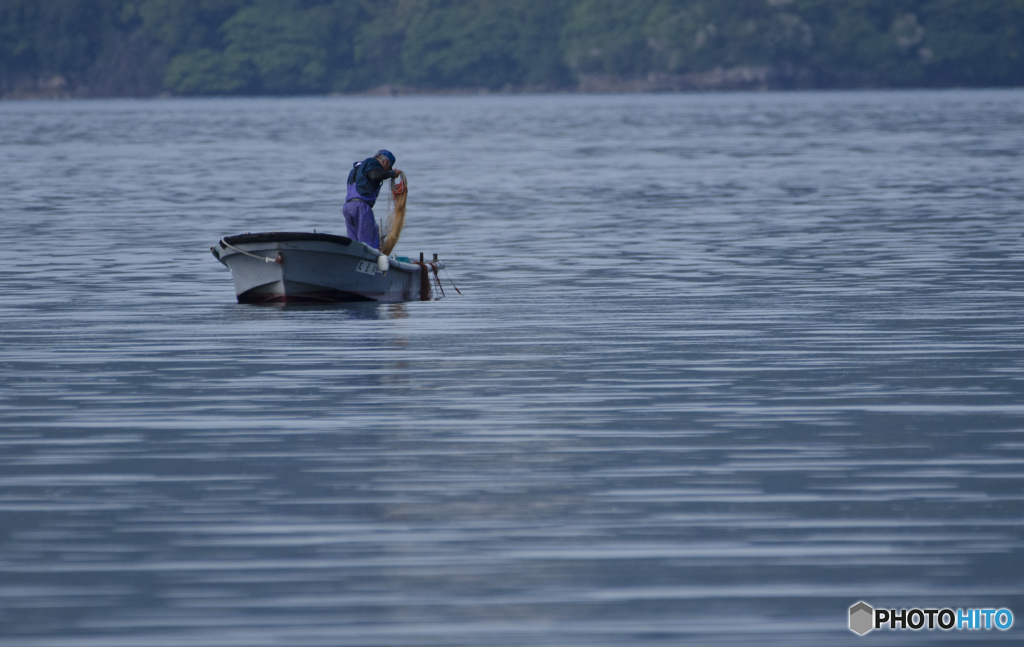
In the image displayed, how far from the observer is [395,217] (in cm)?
2280

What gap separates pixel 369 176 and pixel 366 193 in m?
0.28

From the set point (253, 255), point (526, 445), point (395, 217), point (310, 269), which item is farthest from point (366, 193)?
point (526, 445)

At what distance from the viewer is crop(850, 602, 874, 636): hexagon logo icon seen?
889 centimetres

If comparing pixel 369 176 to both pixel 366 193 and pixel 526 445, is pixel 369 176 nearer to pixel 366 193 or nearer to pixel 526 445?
pixel 366 193

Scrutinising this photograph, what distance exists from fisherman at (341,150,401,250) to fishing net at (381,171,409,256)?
8.8 inches

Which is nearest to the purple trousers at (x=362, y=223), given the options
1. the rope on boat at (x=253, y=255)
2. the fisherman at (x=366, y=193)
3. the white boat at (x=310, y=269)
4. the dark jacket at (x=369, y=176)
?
the fisherman at (x=366, y=193)

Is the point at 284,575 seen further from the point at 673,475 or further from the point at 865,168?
the point at 865,168

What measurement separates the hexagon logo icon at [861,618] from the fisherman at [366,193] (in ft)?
44.1

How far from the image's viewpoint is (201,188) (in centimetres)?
5125

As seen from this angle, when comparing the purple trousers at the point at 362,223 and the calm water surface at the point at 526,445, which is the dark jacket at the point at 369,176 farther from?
the calm water surface at the point at 526,445

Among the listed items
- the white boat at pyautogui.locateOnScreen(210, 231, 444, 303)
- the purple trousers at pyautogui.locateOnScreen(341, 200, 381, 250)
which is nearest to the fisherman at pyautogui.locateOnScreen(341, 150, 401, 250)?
the purple trousers at pyautogui.locateOnScreen(341, 200, 381, 250)

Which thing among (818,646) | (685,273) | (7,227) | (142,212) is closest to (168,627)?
(818,646)

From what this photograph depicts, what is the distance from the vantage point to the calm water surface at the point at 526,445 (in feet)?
30.7

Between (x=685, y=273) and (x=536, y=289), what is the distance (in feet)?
8.64
